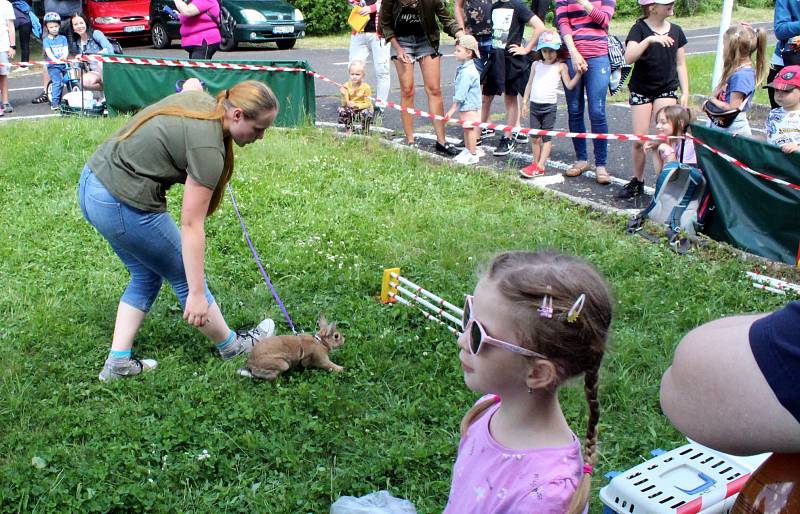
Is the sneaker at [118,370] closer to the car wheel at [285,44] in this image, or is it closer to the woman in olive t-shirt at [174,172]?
the woman in olive t-shirt at [174,172]

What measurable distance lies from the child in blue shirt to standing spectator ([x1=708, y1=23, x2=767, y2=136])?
9164 millimetres

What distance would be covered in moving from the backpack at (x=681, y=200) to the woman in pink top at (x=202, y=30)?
286 inches

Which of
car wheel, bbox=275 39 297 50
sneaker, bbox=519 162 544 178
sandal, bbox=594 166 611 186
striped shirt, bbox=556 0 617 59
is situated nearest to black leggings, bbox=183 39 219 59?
sneaker, bbox=519 162 544 178

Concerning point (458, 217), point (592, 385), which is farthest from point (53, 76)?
point (592, 385)

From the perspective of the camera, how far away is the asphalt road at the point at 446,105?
321 inches

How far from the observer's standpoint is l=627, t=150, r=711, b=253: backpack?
6.55 m

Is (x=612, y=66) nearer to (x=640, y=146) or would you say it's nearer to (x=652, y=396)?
(x=640, y=146)

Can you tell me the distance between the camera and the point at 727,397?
132cm

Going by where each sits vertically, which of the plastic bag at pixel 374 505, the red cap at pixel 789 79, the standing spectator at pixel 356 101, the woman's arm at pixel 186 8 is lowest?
the plastic bag at pixel 374 505

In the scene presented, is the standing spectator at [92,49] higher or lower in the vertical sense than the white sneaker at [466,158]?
higher

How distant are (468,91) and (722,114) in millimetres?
2805

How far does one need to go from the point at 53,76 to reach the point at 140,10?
7.95m

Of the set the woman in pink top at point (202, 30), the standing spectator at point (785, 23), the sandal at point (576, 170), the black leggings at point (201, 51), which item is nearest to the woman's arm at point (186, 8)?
the woman in pink top at point (202, 30)

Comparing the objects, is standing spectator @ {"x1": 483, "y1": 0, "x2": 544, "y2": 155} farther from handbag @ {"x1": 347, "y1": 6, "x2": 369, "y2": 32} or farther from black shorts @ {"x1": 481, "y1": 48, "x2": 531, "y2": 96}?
handbag @ {"x1": 347, "y1": 6, "x2": 369, "y2": 32}
